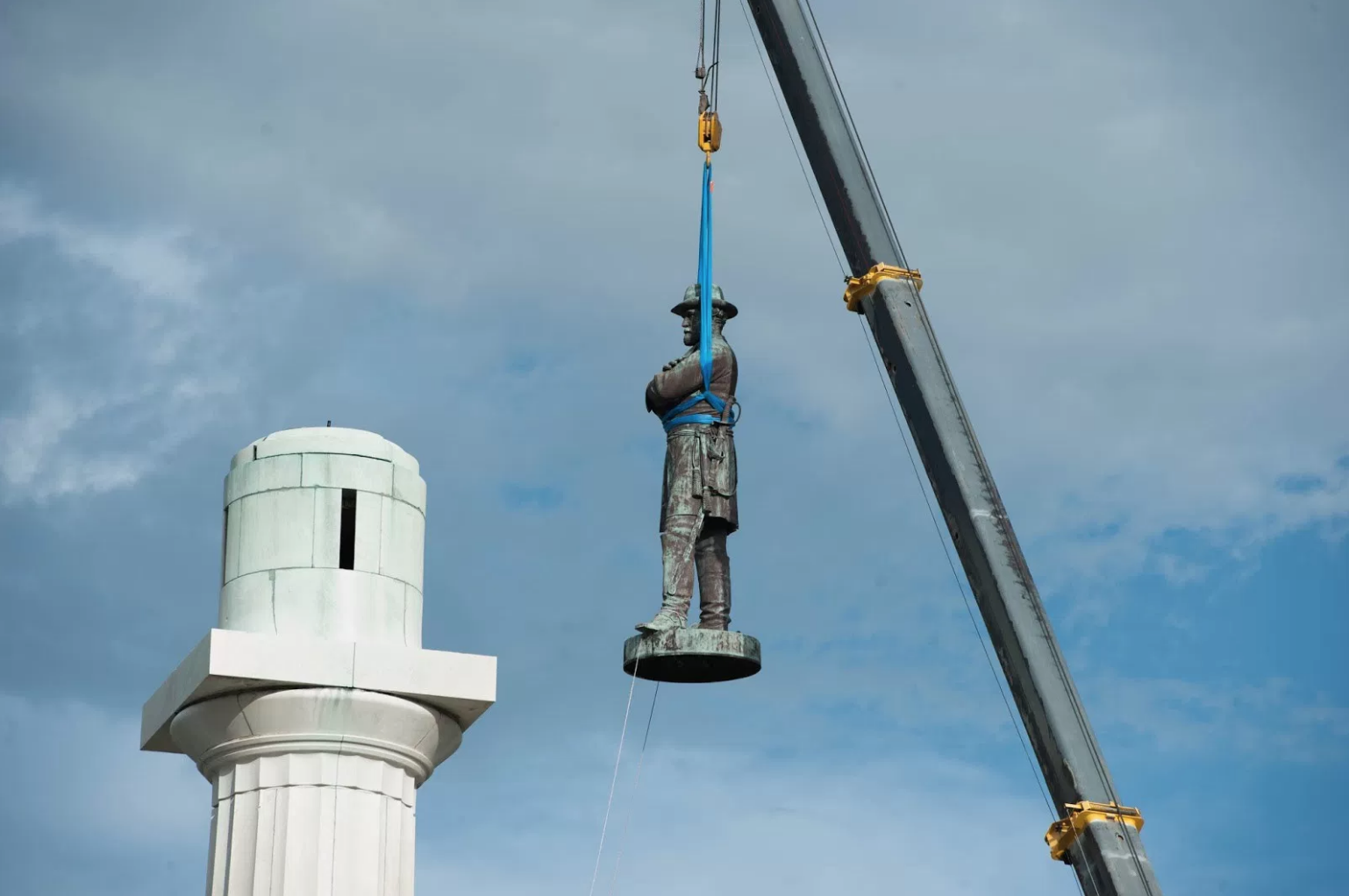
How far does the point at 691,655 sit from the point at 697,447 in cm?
255

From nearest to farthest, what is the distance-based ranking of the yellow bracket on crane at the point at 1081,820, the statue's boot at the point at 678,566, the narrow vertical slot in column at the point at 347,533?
the yellow bracket on crane at the point at 1081,820, the narrow vertical slot in column at the point at 347,533, the statue's boot at the point at 678,566

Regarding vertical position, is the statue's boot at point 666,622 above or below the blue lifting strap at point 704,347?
→ below

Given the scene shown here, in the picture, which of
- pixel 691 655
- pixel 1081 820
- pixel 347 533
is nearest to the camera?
pixel 1081 820

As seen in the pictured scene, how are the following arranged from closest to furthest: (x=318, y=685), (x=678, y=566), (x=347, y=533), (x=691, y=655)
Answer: (x=318, y=685), (x=347, y=533), (x=691, y=655), (x=678, y=566)

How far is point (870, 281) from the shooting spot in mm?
26922

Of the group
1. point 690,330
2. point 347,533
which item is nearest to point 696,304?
point 690,330

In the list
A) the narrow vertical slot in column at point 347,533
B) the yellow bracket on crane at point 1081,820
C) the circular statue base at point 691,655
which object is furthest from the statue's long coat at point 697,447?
the yellow bracket on crane at point 1081,820

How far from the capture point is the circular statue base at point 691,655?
2662cm

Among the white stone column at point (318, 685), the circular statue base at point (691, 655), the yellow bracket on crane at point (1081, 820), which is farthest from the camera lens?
the circular statue base at point (691, 655)

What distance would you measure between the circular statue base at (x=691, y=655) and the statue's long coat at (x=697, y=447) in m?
1.58

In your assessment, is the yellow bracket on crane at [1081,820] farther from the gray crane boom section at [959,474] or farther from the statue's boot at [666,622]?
the statue's boot at [666,622]

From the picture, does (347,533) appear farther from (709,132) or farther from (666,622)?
(709,132)

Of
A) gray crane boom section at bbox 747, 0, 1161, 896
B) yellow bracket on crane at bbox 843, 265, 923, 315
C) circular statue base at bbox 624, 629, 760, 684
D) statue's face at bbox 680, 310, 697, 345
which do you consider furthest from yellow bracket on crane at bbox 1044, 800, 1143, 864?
statue's face at bbox 680, 310, 697, 345

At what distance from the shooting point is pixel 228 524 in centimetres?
2627
